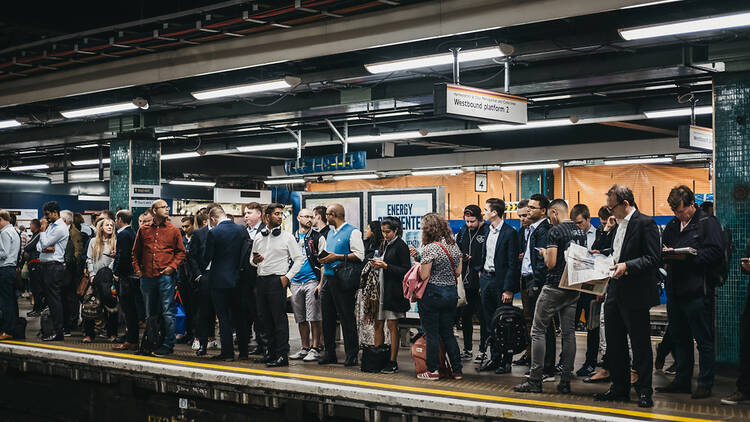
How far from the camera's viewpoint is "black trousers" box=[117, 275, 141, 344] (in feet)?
29.9

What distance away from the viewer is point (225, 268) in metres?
8.02

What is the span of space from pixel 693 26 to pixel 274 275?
191 inches

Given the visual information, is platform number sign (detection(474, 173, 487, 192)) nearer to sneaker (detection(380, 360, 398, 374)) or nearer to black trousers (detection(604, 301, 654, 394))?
sneaker (detection(380, 360, 398, 374))

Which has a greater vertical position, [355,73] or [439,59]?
[355,73]

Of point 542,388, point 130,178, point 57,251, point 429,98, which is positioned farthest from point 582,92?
point 130,178

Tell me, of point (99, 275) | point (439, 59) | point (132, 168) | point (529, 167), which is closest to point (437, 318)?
point (439, 59)

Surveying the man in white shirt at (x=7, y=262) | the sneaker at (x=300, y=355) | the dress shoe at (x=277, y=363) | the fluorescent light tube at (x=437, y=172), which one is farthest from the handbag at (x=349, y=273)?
the fluorescent light tube at (x=437, y=172)

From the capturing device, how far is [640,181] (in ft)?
53.9

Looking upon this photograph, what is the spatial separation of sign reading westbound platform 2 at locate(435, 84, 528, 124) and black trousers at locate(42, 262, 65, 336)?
5.98m

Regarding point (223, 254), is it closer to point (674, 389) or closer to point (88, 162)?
point (674, 389)

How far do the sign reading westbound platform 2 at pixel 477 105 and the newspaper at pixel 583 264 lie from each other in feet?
8.78

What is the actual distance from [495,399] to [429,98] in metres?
6.41

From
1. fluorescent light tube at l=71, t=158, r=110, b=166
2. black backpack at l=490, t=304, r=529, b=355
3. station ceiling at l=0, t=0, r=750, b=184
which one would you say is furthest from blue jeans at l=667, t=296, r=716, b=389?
fluorescent light tube at l=71, t=158, r=110, b=166

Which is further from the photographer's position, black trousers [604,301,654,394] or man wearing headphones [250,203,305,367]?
man wearing headphones [250,203,305,367]
